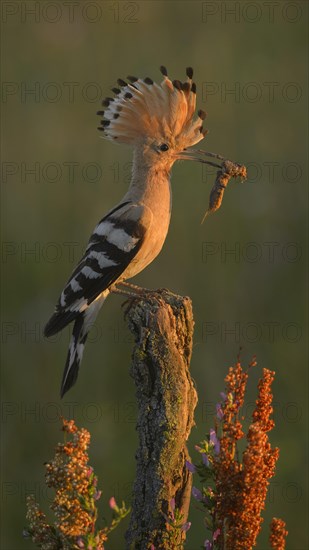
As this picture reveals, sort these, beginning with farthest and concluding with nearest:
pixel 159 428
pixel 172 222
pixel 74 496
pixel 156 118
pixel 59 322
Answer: pixel 172 222 → pixel 156 118 → pixel 59 322 → pixel 159 428 → pixel 74 496

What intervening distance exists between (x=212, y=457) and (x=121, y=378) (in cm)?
211

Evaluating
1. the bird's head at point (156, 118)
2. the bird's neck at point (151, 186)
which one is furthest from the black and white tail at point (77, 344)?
the bird's head at point (156, 118)

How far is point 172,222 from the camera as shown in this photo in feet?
15.9

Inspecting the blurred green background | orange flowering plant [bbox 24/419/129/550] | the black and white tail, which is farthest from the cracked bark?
the blurred green background

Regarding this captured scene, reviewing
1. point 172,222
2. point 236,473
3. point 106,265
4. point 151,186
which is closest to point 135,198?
point 151,186

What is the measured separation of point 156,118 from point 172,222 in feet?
4.18

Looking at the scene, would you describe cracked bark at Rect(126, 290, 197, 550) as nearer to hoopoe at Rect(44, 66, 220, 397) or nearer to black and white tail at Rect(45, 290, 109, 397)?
hoopoe at Rect(44, 66, 220, 397)

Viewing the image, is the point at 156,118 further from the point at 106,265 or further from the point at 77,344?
the point at 77,344

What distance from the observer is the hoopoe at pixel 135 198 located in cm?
347

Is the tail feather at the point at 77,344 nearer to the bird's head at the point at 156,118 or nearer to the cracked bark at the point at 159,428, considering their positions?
the bird's head at the point at 156,118

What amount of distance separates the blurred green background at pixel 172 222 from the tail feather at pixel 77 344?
657 millimetres

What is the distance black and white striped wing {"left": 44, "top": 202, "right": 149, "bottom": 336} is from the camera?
346 cm

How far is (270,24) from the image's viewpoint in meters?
5.78

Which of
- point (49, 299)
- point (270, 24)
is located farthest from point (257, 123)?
point (49, 299)
